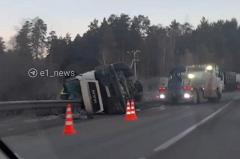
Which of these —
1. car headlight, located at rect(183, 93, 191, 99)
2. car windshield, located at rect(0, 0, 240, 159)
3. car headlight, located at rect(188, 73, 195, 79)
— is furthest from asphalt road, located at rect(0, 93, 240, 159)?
car headlight, located at rect(188, 73, 195, 79)

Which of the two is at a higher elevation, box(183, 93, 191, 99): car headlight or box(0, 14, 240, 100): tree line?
box(0, 14, 240, 100): tree line

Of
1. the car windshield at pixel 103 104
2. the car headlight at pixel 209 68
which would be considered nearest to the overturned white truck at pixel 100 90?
the car windshield at pixel 103 104

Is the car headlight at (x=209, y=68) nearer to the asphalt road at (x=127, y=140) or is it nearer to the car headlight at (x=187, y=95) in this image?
the car headlight at (x=187, y=95)

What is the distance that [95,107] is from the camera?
2609cm

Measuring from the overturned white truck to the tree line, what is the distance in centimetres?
309

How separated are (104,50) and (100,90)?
117ft

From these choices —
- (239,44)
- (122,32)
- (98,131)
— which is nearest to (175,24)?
(239,44)

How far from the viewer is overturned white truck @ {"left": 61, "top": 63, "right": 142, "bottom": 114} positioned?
26.1 metres

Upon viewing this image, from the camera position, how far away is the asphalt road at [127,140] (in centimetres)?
1122

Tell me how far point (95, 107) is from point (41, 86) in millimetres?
6378

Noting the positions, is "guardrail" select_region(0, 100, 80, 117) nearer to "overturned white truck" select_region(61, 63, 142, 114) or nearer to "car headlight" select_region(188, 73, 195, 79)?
"overturned white truck" select_region(61, 63, 142, 114)

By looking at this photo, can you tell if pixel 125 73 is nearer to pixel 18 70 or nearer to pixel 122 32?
pixel 18 70

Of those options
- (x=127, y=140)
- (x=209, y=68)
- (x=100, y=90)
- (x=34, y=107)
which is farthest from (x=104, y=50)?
(x=127, y=140)

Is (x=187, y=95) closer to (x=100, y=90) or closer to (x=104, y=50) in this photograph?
(x=100, y=90)
